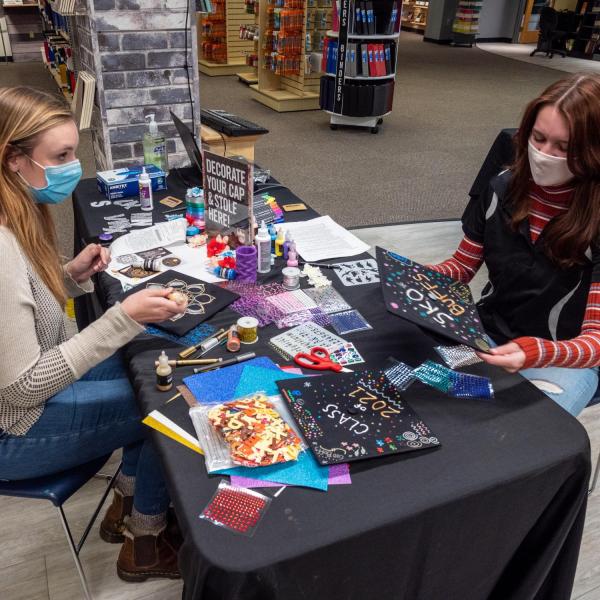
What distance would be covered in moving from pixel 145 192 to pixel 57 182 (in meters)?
0.71

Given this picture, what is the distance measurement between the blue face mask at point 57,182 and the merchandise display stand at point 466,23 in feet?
42.1

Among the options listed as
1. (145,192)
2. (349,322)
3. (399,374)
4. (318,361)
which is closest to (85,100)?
(145,192)

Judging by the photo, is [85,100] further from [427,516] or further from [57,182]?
[427,516]

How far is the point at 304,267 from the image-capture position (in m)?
1.79

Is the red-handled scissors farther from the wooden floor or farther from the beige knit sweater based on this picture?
the wooden floor

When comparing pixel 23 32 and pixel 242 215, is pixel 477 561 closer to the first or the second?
pixel 242 215

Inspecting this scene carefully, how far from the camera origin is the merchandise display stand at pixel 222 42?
334 inches

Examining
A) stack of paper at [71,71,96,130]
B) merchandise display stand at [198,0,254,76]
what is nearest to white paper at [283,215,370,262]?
stack of paper at [71,71,96,130]

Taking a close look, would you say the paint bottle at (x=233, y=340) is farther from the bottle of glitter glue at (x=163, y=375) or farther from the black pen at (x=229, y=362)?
the bottle of glitter glue at (x=163, y=375)

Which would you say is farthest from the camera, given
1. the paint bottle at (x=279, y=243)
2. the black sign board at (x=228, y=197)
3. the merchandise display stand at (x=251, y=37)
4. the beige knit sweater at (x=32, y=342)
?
the merchandise display stand at (x=251, y=37)

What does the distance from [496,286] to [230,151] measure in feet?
5.27

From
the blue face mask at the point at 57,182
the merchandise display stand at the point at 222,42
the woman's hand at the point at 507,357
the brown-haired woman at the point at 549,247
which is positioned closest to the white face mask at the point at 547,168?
the brown-haired woman at the point at 549,247

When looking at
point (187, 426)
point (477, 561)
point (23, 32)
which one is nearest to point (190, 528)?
point (187, 426)

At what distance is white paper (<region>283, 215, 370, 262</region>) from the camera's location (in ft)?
6.15
